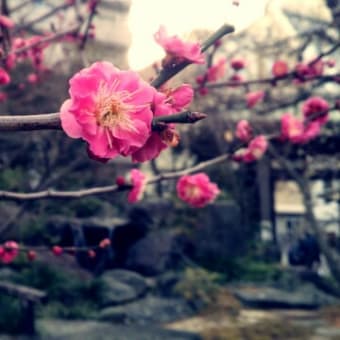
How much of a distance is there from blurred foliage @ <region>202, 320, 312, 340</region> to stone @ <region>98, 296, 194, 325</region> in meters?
1.05

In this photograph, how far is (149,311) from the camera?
8344mm

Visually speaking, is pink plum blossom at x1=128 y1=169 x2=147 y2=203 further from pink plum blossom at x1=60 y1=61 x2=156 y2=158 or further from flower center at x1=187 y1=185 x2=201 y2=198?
pink plum blossom at x1=60 y1=61 x2=156 y2=158

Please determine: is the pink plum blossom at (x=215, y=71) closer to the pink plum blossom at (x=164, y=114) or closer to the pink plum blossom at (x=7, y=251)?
the pink plum blossom at (x=7, y=251)

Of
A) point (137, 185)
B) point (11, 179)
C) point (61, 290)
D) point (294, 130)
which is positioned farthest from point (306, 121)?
point (11, 179)

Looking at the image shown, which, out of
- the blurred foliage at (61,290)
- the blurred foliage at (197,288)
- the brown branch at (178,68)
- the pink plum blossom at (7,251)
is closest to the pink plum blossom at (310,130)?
the brown branch at (178,68)

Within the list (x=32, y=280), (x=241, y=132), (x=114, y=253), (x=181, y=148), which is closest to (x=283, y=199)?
(x=181, y=148)

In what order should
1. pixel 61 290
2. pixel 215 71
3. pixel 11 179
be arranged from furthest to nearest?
pixel 11 179 → pixel 61 290 → pixel 215 71

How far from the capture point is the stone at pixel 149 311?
7.90 m

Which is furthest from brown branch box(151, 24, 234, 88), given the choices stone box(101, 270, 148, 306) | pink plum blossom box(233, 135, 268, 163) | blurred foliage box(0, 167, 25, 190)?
blurred foliage box(0, 167, 25, 190)

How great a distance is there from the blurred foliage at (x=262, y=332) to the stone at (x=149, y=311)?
1.05m

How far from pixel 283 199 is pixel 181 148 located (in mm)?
11235

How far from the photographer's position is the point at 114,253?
10.9 metres

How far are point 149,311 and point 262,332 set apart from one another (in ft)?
6.58

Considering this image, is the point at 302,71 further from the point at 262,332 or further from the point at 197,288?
the point at 197,288
